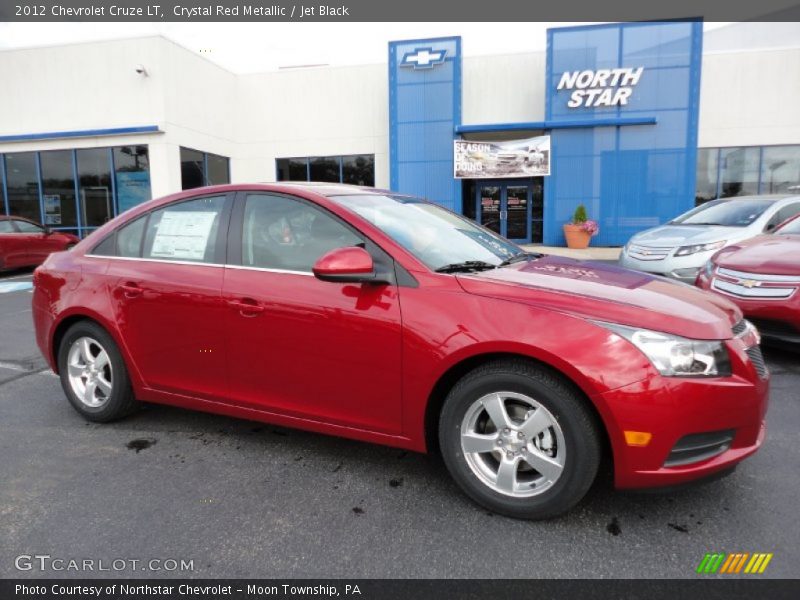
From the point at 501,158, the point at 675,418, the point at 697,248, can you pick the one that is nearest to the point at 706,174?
the point at 501,158

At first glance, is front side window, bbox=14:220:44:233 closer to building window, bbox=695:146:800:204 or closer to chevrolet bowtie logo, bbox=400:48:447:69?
chevrolet bowtie logo, bbox=400:48:447:69

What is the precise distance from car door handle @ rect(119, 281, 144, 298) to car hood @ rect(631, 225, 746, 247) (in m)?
6.71

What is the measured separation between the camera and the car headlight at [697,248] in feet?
24.3

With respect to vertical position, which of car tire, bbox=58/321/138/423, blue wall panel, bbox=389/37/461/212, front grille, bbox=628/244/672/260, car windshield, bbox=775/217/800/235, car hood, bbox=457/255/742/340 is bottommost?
car tire, bbox=58/321/138/423

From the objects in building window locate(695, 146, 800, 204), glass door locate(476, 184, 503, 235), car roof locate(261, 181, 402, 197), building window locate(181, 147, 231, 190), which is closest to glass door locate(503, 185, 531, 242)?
glass door locate(476, 184, 503, 235)

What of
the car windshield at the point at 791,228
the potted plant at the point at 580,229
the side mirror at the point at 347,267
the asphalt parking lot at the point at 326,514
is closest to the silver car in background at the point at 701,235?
the car windshield at the point at 791,228

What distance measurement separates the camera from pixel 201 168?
1917 cm

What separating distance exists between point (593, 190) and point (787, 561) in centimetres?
1738

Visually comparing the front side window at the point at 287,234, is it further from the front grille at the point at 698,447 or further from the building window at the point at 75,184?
the building window at the point at 75,184

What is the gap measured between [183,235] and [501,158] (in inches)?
645

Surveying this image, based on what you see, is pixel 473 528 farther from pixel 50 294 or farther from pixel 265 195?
pixel 50 294

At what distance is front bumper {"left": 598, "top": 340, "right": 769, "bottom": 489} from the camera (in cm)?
238

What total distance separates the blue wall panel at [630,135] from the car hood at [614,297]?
1627cm
